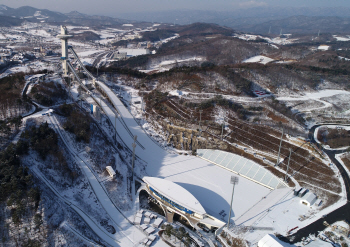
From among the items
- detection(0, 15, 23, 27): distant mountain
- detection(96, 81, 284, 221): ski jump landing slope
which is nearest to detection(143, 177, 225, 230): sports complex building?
detection(96, 81, 284, 221): ski jump landing slope

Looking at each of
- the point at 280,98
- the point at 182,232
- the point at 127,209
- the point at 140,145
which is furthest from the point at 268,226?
the point at 280,98

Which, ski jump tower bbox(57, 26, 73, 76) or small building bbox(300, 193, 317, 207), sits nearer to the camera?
small building bbox(300, 193, 317, 207)

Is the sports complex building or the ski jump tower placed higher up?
the ski jump tower

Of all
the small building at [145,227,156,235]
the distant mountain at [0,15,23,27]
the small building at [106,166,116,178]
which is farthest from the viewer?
the distant mountain at [0,15,23,27]

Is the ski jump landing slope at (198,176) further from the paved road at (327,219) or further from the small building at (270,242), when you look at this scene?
the paved road at (327,219)

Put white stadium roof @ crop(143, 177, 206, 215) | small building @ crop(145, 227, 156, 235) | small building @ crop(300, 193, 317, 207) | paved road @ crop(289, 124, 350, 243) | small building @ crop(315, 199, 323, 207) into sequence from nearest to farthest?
paved road @ crop(289, 124, 350, 243) < small building @ crop(145, 227, 156, 235) < white stadium roof @ crop(143, 177, 206, 215) < small building @ crop(300, 193, 317, 207) < small building @ crop(315, 199, 323, 207)

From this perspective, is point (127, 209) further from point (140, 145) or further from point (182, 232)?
point (140, 145)

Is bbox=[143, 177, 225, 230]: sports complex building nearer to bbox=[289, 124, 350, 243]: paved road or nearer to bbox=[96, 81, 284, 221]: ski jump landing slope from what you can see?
bbox=[96, 81, 284, 221]: ski jump landing slope
